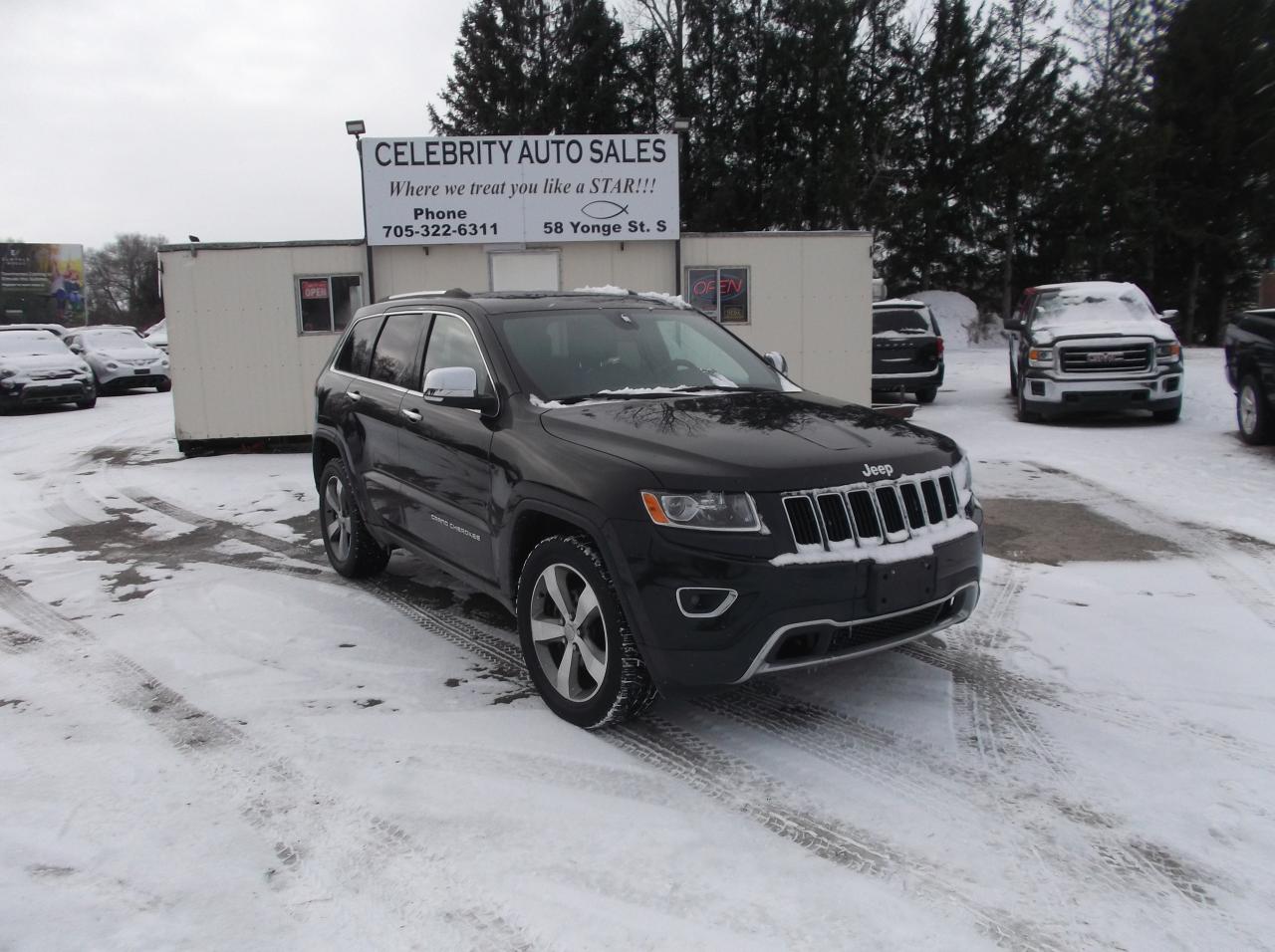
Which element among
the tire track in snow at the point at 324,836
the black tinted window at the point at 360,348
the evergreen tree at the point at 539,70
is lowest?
the tire track in snow at the point at 324,836

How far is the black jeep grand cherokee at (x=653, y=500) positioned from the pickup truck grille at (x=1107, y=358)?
8.90 meters

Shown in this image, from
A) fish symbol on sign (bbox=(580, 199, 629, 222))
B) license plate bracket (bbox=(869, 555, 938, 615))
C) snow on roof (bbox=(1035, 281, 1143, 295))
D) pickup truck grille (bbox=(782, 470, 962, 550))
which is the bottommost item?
license plate bracket (bbox=(869, 555, 938, 615))

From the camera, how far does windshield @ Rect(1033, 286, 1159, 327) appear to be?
1357 centimetres

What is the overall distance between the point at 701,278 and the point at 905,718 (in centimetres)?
1000

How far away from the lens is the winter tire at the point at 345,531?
6.09 metres

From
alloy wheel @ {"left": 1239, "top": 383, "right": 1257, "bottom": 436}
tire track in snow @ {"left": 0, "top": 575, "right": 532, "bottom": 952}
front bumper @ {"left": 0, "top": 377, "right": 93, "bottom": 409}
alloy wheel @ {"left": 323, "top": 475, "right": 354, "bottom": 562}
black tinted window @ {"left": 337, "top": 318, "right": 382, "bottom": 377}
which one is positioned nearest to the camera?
tire track in snow @ {"left": 0, "top": 575, "right": 532, "bottom": 952}

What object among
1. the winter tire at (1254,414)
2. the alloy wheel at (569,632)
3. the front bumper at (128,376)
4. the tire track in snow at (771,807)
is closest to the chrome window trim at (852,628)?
the tire track in snow at (771,807)

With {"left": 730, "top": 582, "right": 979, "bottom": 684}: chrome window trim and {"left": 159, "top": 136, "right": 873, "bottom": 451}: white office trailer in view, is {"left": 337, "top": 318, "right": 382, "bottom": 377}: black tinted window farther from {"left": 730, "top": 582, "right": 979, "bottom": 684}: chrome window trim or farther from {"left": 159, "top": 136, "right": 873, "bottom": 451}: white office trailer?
{"left": 159, "top": 136, "right": 873, "bottom": 451}: white office trailer

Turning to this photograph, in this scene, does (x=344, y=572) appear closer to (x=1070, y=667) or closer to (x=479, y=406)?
(x=479, y=406)

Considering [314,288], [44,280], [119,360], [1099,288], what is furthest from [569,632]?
[44,280]

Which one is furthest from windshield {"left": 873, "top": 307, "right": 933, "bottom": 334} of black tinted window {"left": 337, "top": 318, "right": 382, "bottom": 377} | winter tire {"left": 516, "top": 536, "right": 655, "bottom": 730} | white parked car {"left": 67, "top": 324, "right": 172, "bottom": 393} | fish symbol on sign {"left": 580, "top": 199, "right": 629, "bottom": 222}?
white parked car {"left": 67, "top": 324, "right": 172, "bottom": 393}

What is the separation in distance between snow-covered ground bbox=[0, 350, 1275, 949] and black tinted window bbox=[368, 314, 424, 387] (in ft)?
4.25

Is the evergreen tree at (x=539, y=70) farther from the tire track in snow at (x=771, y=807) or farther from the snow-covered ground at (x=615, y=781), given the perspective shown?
the tire track in snow at (x=771, y=807)

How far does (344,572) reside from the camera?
630 cm
